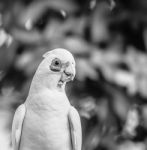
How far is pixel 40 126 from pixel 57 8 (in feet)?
1.39

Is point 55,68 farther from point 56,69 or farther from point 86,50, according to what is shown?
point 86,50

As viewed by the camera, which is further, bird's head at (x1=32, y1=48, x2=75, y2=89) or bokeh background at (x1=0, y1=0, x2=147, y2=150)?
bokeh background at (x1=0, y1=0, x2=147, y2=150)

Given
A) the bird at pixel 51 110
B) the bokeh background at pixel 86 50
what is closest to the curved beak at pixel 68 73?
the bird at pixel 51 110

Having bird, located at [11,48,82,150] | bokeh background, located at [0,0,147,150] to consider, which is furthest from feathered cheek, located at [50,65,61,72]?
bokeh background, located at [0,0,147,150]

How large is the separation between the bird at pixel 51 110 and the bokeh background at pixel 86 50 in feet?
0.97

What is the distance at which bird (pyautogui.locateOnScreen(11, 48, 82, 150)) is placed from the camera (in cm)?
56

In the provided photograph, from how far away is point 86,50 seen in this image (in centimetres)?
91

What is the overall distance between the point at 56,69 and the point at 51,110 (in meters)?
0.07

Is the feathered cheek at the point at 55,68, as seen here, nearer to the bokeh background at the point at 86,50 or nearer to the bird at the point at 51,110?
the bird at the point at 51,110

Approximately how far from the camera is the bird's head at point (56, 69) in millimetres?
561

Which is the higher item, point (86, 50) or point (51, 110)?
point (86, 50)

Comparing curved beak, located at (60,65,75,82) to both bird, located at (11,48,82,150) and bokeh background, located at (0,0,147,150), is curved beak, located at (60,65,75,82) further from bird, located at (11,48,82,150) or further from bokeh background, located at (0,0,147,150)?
bokeh background, located at (0,0,147,150)

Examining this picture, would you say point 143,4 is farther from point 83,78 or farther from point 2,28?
point 2,28

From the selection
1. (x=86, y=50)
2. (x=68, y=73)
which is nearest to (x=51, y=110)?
(x=68, y=73)
